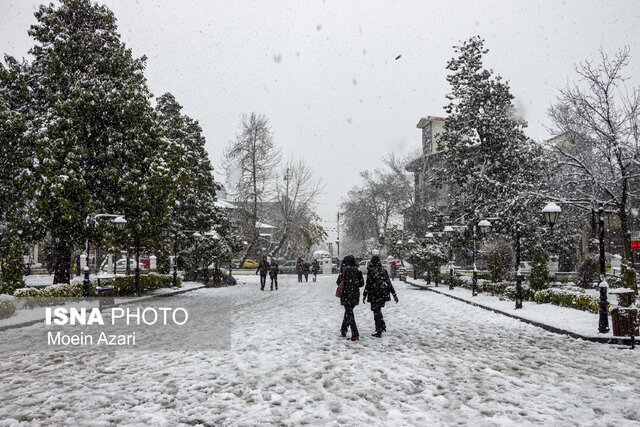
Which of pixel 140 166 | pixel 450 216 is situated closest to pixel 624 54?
pixel 450 216

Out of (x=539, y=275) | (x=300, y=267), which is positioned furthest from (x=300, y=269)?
(x=539, y=275)

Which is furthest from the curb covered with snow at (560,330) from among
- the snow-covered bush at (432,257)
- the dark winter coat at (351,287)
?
the snow-covered bush at (432,257)

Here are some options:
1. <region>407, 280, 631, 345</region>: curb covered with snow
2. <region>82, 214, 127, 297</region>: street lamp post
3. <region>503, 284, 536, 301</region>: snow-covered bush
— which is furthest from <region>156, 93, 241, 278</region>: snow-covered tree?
<region>407, 280, 631, 345</region>: curb covered with snow

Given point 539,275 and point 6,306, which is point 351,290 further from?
point 539,275

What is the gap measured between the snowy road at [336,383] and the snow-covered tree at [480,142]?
19.4m

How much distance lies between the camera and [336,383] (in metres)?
6.69

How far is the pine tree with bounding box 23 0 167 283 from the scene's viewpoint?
1981 cm

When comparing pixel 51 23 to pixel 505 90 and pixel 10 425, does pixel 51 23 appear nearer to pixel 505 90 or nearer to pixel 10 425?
pixel 10 425

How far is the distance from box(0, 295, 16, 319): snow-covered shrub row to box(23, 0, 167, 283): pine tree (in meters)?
5.46

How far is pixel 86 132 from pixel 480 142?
74.5 feet

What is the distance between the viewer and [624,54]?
21000 mm

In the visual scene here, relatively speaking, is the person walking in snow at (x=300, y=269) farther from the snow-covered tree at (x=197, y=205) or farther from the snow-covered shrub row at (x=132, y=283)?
the snow-covered shrub row at (x=132, y=283)

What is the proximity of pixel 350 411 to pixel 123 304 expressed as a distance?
15967 millimetres

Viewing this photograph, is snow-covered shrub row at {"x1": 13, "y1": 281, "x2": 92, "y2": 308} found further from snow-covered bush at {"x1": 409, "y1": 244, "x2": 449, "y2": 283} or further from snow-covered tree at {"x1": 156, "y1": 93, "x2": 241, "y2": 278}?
snow-covered bush at {"x1": 409, "y1": 244, "x2": 449, "y2": 283}
